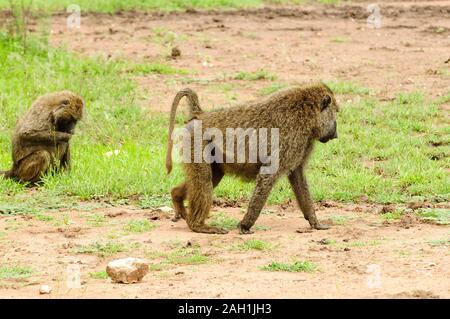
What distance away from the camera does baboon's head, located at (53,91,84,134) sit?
9789 millimetres

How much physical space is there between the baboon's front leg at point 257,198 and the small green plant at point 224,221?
0.32 m

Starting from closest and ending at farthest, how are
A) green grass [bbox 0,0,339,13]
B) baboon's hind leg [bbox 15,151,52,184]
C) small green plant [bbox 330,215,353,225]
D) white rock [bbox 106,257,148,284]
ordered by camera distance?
white rock [bbox 106,257,148,284] < small green plant [bbox 330,215,353,225] < baboon's hind leg [bbox 15,151,52,184] < green grass [bbox 0,0,339,13]

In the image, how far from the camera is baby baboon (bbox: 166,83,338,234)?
25.8 feet

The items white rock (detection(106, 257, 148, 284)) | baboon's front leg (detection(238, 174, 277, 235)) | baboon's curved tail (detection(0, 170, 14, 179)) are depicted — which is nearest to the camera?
white rock (detection(106, 257, 148, 284))

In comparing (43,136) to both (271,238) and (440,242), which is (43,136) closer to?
(271,238)

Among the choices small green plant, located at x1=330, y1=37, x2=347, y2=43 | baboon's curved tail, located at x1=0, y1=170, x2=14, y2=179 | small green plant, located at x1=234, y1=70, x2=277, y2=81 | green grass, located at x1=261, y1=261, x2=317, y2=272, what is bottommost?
baboon's curved tail, located at x1=0, y1=170, x2=14, y2=179

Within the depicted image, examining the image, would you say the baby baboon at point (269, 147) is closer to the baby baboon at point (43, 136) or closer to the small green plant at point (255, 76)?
the baby baboon at point (43, 136)

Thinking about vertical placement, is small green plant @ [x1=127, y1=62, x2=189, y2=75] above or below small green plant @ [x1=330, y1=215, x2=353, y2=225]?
below

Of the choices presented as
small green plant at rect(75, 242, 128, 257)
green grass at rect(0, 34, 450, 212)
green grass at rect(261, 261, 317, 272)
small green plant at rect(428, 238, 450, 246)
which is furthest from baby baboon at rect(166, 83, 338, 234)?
green grass at rect(261, 261, 317, 272)

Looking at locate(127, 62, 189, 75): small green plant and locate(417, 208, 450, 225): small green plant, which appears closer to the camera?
locate(417, 208, 450, 225): small green plant

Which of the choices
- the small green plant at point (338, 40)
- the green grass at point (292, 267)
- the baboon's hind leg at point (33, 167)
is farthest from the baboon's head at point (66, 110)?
the small green plant at point (338, 40)

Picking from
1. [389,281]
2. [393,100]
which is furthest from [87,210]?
[393,100]

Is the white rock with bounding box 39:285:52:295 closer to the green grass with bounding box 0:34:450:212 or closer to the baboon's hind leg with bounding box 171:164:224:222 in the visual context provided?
the baboon's hind leg with bounding box 171:164:224:222

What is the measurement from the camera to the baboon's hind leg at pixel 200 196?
7863mm
